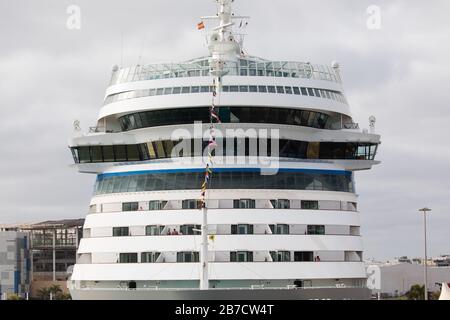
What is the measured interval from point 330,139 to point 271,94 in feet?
15.3

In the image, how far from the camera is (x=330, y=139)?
57188 millimetres

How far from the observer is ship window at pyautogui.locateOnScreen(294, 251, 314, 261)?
52125 millimetres

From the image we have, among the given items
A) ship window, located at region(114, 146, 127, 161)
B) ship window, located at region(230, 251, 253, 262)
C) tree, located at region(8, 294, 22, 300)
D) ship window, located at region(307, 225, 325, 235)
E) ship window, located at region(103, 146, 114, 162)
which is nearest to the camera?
ship window, located at region(230, 251, 253, 262)

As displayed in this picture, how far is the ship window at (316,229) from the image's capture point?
5288cm

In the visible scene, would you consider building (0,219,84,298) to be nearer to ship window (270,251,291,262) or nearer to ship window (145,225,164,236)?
ship window (145,225,164,236)

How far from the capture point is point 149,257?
5231 centimetres

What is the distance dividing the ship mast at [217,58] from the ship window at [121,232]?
15.0 ft

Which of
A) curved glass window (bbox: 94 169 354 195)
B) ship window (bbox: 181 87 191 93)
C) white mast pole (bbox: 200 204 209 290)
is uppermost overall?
ship window (bbox: 181 87 191 93)

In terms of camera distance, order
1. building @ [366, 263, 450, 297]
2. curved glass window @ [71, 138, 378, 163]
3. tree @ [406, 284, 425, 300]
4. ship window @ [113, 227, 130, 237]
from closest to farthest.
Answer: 1. ship window @ [113, 227, 130, 237]
2. curved glass window @ [71, 138, 378, 163]
3. tree @ [406, 284, 425, 300]
4. building @ [366, 263, 450, 297]

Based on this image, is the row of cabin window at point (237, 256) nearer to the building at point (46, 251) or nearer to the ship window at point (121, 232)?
the ship window at point (121, 232)

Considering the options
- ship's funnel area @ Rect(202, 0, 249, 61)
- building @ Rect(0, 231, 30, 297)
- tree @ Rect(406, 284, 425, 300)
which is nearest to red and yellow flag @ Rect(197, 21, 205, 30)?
ship's funnel area @ Rect(202, 0, 249, 61)

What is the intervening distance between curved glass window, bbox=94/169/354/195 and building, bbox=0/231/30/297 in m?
77.1

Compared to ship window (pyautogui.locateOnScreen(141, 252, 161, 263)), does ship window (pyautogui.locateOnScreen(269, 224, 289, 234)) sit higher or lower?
higher
